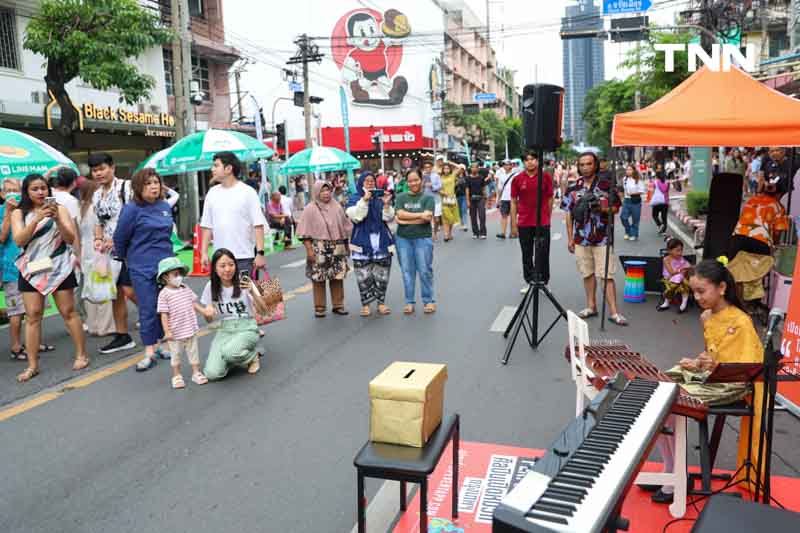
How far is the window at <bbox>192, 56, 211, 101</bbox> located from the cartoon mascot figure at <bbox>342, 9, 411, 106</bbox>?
34836 mm

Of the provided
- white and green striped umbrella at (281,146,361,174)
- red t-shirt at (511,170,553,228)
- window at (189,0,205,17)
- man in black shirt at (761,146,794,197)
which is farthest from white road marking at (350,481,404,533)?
window at (189,0,205,17)

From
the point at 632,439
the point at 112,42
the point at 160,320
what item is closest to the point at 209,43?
the point at 112,42

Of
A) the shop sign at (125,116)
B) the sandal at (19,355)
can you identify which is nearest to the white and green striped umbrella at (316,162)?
the shop sign at (125,116)

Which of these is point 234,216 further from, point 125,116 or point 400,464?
point 125,116

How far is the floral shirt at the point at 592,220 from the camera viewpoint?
7.71 metres

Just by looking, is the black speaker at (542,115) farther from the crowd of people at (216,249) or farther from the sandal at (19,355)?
the sandal at (19,355)

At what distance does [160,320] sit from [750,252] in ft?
20.4

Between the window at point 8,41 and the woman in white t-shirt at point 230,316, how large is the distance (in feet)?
42.3

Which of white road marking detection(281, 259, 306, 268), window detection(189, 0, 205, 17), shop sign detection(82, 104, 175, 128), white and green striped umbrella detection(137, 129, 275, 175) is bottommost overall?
white road marking detection(281, 259, 306, 268)

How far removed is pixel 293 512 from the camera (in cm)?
372

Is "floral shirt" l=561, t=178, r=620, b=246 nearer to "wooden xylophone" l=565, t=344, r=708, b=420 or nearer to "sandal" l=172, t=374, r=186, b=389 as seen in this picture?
"wooden xylophone" l=565, t=344, r=708, b=420

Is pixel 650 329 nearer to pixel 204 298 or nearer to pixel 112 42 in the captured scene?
pixel 204 298

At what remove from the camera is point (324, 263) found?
8383mm

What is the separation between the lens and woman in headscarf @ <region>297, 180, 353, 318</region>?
8391 millimetres
